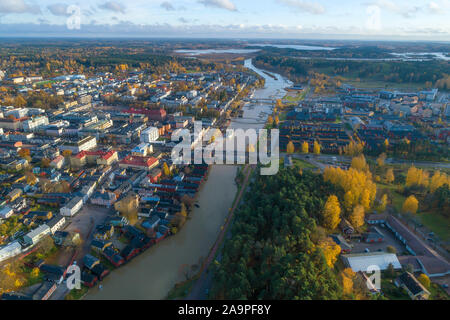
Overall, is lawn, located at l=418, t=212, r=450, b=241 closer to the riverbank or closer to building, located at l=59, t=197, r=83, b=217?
the riverbank

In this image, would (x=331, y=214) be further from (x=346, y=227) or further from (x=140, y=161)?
(x=140, y=161)

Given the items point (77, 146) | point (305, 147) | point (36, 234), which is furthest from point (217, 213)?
point (77, 146)

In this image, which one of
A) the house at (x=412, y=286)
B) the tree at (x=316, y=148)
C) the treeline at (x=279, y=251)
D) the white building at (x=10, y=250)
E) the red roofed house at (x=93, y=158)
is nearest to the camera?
the treeline at (x=279, y=251)

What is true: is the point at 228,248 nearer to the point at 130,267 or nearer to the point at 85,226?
the point at 130,267

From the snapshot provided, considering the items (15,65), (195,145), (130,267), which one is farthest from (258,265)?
(15,65)

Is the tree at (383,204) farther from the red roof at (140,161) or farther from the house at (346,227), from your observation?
the red roof at (140,161)

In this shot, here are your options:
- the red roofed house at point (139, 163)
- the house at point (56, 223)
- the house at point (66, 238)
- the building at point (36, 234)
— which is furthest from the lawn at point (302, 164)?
the building at point (36, 234)
